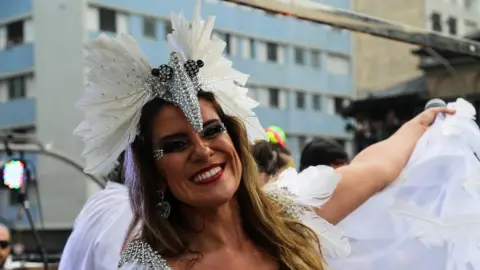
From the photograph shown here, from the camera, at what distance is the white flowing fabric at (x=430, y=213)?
7.00ft

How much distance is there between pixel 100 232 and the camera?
2.54 metres

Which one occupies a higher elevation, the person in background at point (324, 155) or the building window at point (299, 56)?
the building window at point (299, 56)

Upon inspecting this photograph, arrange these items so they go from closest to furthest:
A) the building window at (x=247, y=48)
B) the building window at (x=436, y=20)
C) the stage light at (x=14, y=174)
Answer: the stage light at (x=14, y=174) → the building window at (x=247, y=48) → the building window at (x=436, y=20)

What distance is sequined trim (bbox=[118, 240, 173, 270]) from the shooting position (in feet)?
5.74

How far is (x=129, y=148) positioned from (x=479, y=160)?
3.67ft

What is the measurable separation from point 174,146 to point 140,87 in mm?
176

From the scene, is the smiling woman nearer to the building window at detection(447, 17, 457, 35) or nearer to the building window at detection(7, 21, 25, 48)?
the building window at detection(7, 21, 25, 48)

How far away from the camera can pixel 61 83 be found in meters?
21.3

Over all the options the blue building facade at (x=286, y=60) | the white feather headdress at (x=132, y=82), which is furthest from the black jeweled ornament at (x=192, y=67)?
the blue building facade at (x=286, y=60)

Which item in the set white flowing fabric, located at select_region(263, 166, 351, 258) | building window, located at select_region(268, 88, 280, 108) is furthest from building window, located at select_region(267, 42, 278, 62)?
white flowing fabric, located at select_region(263, 166, 351, 258)

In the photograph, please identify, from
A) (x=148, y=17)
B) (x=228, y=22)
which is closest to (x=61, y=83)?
(x=148, y=17)

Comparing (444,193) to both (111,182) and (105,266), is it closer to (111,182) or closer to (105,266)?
(105,266)

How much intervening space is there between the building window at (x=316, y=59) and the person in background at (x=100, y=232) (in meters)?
28.5

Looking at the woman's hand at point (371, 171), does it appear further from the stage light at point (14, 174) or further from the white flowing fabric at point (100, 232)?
the stage light at point (14, 174)
